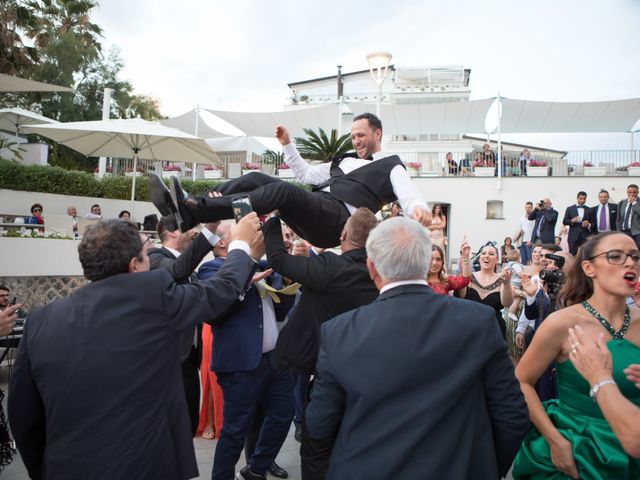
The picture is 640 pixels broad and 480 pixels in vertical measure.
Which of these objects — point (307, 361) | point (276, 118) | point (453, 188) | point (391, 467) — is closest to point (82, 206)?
point (276, 118)

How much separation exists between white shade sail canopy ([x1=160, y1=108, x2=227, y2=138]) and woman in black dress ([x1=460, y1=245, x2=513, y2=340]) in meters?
22.5

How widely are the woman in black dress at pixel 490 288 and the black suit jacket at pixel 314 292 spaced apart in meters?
2.11

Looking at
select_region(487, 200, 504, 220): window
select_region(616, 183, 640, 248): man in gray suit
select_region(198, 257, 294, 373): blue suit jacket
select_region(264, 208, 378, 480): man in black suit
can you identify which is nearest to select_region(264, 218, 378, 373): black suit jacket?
select_region(264, 208, 378, 480): man in black suit

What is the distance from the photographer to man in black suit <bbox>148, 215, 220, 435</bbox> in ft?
10.8

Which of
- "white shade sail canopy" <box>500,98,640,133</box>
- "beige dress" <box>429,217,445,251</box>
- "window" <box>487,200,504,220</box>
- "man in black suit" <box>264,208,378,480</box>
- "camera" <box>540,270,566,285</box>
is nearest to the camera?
"man in black suit" <box>264,208,378,480</box>

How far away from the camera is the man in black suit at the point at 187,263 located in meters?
3.30

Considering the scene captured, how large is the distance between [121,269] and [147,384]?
52cm

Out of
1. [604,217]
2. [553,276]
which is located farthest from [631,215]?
[553,276]

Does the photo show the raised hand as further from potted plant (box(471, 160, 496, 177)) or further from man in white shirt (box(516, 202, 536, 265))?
potted plant (box(471, 160, 496, 177))

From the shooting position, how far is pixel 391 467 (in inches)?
66.7

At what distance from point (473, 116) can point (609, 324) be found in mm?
22588

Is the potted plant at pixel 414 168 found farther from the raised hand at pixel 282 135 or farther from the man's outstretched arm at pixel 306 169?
the raised hand at pixel 282 135

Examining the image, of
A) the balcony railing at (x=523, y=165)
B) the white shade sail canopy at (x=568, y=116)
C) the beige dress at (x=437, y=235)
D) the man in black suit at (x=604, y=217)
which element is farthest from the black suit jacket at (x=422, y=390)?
the white shade sail canopy at (x=568, y=116)

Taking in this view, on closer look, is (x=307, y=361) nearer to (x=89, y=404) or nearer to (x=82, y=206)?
(x=89, y=404)
